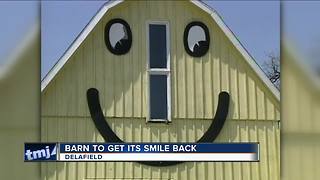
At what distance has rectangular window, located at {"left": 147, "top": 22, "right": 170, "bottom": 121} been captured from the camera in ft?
25.6

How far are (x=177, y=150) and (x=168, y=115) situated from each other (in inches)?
35.4

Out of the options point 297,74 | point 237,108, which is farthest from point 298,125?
point 237,108

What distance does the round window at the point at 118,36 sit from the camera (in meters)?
7.70

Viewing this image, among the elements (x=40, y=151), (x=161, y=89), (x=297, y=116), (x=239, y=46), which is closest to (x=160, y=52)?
(x=161, y=89)

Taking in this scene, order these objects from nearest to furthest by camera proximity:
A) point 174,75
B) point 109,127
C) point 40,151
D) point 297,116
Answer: point 297,116
point 40,151
point 109,127
point 174,75

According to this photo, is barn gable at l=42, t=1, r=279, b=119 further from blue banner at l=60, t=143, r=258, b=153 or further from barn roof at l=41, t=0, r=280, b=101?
blue banner at l=60, t=143, r=258, b=153

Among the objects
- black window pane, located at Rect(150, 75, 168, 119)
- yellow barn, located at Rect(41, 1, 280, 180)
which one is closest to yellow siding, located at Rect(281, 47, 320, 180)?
yellow barn, located at Rect(41, 1, 280, 180)

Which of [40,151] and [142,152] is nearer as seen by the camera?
[40,151]

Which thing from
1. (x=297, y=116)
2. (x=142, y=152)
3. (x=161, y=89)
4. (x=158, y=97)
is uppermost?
(x=161, y=89)

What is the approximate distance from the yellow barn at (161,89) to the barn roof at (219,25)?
2cm

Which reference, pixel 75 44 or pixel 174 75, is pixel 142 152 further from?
pixel 75 44

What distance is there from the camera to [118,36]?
25.5 ft

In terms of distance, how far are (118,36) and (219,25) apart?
50.6 inches

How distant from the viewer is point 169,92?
7.81 meters
